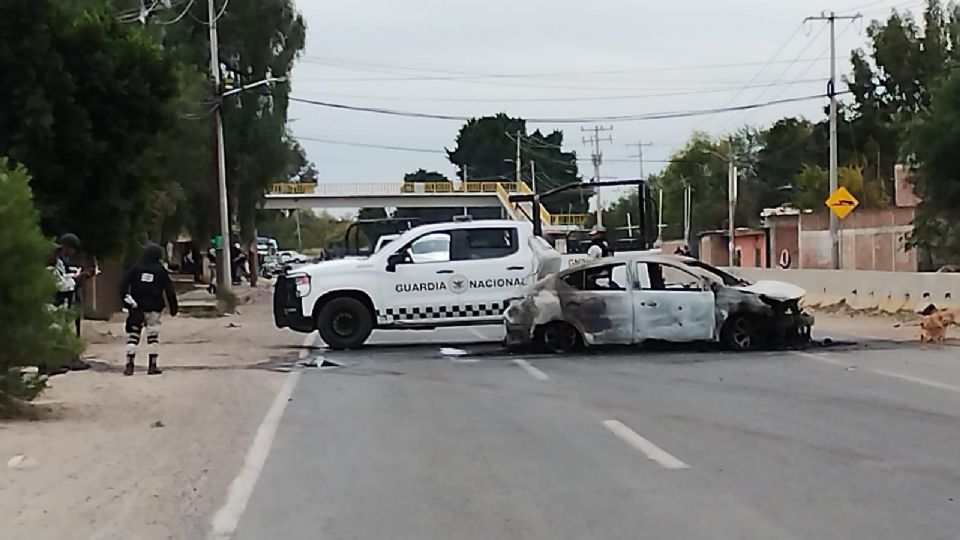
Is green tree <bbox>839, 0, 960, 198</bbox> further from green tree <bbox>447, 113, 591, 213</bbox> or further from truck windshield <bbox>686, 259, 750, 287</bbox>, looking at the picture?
truck windshield <bbox>686, 259, 750, 287</bbox>

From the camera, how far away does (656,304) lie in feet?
72.1

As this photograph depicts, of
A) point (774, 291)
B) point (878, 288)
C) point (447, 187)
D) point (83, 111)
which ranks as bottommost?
point (878, 288)

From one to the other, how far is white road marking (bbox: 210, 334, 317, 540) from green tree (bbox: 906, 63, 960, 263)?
33.8 meters

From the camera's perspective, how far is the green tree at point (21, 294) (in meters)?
14.7

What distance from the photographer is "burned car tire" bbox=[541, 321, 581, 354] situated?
22375 mm

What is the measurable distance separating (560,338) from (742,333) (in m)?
Result: 2.88

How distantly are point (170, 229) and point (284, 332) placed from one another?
26799 mm

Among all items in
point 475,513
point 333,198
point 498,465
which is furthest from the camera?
point 333,198

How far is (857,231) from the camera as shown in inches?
2537

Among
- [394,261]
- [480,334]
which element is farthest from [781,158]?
[394,261]

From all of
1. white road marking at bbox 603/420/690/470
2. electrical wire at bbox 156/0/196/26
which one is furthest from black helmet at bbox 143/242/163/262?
electrical wire at bbox 156/0/196/26

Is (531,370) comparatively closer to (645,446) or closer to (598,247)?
(598,247)

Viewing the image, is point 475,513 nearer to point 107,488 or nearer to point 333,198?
point 107,488

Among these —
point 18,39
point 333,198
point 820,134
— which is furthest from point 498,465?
point 820,134
